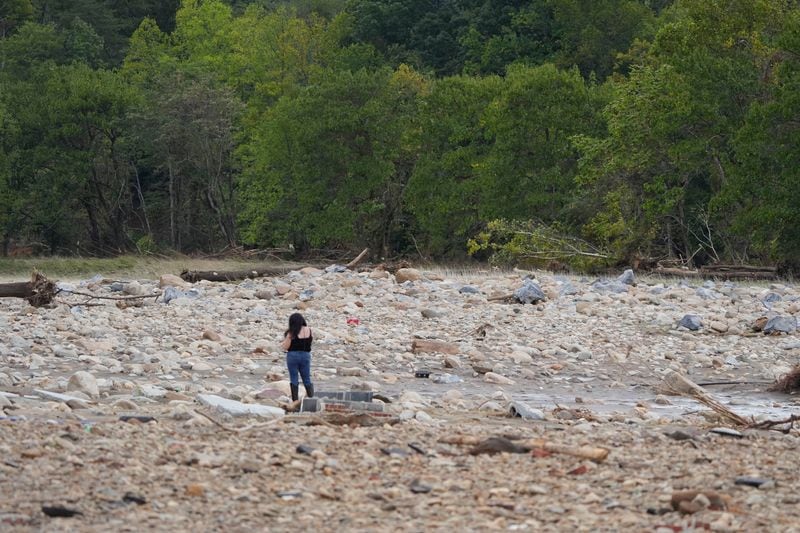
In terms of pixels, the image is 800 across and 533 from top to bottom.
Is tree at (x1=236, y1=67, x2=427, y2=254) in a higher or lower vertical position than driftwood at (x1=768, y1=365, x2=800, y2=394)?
higher

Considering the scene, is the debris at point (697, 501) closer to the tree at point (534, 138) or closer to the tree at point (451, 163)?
the tree at point (534, 138)

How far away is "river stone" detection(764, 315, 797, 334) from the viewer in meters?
16.0

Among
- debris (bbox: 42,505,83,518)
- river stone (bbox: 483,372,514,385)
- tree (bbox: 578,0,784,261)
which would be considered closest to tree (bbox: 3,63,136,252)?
tree (bbox: 578,0,784,261)

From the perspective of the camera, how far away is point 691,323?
53.8ft

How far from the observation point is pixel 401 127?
1640 inches

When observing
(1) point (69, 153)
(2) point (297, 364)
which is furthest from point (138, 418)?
(1) point (69, 153)

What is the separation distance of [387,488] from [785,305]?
1323cm

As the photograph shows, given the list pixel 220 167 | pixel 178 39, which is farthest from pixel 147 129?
pixel 178 39

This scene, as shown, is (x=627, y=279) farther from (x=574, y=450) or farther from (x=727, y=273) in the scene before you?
(x=574, y=450)

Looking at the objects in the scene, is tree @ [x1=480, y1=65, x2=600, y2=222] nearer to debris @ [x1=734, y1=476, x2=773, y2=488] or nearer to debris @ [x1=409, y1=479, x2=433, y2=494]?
debris @ [x1=734, y1=476, x2=773, y2=488]

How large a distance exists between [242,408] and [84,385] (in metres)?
1.89

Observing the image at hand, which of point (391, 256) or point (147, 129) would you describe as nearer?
point (391, 256)

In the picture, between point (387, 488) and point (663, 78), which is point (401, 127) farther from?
point (387, 488)

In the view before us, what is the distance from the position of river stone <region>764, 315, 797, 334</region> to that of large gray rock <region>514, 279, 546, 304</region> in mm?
3964
